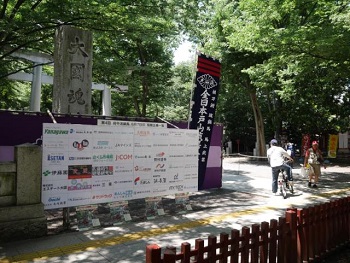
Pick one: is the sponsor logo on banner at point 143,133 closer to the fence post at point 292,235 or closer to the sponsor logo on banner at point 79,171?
the sponsor logo on banner at point 79,171

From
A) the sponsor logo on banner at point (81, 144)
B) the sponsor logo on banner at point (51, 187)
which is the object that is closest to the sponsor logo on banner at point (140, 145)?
the sponsor logo on banner at point (81, 144)

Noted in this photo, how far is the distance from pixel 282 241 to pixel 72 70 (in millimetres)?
7435

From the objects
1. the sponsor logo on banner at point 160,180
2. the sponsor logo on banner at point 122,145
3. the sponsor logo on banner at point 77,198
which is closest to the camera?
the sponsor logo on banner at point 77,198

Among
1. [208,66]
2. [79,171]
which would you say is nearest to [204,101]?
[208,66]

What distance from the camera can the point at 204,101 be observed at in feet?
31.5

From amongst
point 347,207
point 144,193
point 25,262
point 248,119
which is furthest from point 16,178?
point 248,119

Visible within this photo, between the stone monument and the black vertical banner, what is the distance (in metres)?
3.36

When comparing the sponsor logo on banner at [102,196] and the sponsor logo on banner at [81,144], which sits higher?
the sponsor logo on banner at [81,144]

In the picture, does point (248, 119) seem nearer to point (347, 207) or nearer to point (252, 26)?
point (252, 26)

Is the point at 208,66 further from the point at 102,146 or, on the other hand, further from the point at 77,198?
the point at 77,198

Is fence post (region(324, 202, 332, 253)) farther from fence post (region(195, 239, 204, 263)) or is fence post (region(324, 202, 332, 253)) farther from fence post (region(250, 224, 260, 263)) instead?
fence post (region(195, 239, 204, 263))

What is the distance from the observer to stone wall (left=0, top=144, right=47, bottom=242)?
5773mm

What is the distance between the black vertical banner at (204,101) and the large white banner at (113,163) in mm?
1013

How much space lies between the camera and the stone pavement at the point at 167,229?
5250 millimetres
